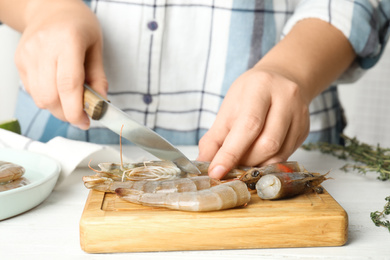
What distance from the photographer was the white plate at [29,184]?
3.02 feet

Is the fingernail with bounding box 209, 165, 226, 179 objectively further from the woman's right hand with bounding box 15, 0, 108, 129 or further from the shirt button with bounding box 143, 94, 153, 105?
the shirt button with bounding box 143, 94, 153, 105

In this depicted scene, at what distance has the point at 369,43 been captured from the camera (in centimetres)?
148

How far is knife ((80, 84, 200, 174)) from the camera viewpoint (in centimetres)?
111

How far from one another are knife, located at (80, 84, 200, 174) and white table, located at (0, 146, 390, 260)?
0.18 meters

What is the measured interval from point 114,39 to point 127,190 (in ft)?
2.69

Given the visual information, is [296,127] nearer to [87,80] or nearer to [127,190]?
[127,190]

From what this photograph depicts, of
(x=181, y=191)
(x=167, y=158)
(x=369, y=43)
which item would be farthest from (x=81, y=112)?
(x=369, y=43)

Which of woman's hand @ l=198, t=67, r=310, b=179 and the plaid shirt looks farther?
the plaid shirt

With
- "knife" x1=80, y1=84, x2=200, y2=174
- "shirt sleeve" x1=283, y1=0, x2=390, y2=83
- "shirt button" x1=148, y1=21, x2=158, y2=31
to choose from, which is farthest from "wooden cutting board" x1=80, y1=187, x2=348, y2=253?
"shirt button" x1=148, y1=21, x2=158, y2=31

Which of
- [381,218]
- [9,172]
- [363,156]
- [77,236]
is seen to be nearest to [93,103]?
[9,172]

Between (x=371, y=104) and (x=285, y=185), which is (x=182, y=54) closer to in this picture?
(x=285, y=185)

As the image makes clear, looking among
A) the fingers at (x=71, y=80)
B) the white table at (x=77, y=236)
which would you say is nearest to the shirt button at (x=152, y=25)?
the fingers at (x=71, y=80)

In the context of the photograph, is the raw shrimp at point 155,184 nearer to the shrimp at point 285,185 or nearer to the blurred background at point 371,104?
the shrimp at point 285,185

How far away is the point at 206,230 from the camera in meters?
0.84
